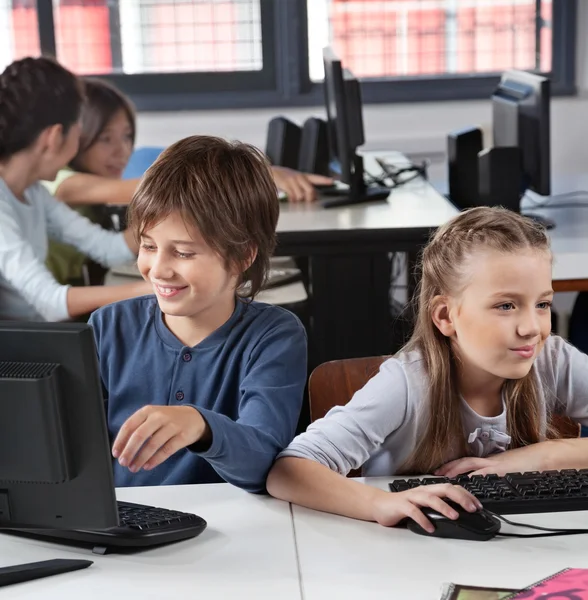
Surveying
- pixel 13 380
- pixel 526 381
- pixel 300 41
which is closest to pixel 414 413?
pixel 526 381

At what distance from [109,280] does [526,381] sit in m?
1.60

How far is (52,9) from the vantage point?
4.49m

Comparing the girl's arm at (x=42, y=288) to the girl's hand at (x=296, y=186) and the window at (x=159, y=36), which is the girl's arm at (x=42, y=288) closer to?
the girl's hand at (x=296, y=186)

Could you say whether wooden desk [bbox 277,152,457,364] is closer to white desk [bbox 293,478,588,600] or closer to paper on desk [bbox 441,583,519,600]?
white desk [bbox 293,478,588,600]

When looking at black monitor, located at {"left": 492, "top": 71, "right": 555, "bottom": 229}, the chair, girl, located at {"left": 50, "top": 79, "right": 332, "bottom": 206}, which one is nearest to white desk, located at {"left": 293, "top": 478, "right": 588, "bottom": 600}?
the chair

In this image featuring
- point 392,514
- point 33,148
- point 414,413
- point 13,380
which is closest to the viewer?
point 13,380

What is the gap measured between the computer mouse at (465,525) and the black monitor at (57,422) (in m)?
0.38

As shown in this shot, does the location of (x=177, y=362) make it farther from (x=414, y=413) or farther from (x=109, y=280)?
(x=109, y=280)

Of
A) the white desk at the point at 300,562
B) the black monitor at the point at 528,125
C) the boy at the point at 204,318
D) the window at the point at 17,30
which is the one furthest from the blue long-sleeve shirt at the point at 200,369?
the window at the point at 17,30

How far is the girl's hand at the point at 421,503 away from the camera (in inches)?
46.0

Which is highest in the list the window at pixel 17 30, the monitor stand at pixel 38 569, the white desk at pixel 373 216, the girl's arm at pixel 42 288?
the window at pixel 17 30

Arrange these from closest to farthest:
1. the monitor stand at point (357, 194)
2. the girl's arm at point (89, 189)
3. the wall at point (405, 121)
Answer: the girl's arm at point (89, 189) → the monitor stand at point (357, 194) → the wall at point (405, 121)

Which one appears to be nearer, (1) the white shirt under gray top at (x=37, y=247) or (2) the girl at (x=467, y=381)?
(2) the girl at (x=467, y=381)

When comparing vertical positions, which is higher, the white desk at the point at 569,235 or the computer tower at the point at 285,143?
the computer tower at the point at 285,143
